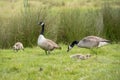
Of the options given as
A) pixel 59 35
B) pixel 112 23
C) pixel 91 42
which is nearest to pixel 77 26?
pixel 59 35

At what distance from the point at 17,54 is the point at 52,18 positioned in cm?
372

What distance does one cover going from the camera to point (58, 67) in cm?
926

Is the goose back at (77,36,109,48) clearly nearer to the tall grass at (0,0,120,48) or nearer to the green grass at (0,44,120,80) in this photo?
the green grass at (0,44,120,80)

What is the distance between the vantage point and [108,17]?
1548 cm

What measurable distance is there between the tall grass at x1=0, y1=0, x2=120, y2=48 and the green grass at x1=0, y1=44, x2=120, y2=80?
2274 millimetres

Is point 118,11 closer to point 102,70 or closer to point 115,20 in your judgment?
point 115,20

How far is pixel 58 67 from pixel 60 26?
6.01 metres

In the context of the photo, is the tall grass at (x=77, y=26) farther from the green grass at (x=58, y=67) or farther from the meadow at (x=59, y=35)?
the green grass at (x=58, y=67)

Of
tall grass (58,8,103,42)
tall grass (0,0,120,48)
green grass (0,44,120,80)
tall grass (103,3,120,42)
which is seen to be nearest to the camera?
green grass (0,44,120,80)

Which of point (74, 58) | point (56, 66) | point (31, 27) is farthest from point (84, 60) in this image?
point (31, 27)

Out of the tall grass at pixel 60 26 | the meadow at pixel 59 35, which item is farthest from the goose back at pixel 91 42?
A: the tall grass at pixel 60 26

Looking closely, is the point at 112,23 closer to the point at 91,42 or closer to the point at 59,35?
the point at 59,35

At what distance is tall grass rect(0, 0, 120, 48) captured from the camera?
14422 mm

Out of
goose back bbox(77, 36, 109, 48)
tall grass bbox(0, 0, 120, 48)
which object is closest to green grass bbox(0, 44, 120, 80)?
goose back bbox(77, 36, 109, 48)
